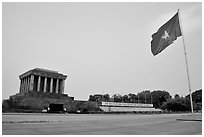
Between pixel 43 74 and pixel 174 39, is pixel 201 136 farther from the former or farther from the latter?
pixel 43 74

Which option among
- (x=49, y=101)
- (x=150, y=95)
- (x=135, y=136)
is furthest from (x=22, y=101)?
(x=150, y=95)

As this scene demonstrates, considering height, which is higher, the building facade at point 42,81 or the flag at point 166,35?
the building facade at point 42,81

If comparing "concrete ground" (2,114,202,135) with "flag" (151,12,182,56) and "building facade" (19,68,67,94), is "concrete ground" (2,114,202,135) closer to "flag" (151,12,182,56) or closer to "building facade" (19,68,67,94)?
"flag" (151,12,182,56)

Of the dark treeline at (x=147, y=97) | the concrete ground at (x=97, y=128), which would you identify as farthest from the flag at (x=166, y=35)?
the dark treeline at (x=147, y=97)

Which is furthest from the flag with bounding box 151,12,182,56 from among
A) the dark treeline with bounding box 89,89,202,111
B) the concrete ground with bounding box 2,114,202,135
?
the dark treeline with bounding box 89,89,202,111

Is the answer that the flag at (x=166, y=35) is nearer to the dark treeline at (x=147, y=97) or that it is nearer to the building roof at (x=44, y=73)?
the building roof at (x=44, y=73)

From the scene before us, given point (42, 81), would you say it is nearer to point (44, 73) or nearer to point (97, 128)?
point (44, 73)

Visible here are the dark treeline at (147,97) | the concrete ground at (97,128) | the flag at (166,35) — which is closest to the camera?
the concrete ground at (97,128)

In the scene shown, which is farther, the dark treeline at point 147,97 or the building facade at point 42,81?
the dark treeline at point 147,97
